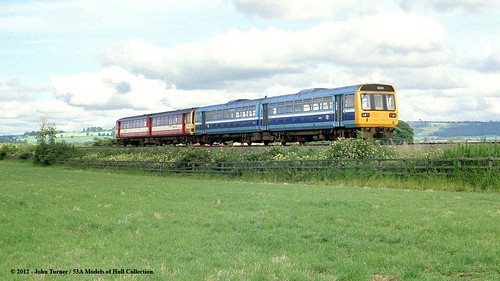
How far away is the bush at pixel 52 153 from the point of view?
6119cm

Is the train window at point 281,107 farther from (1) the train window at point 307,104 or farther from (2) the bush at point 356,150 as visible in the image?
(2) the bush at point 356,150

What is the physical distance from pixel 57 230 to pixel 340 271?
270 inches

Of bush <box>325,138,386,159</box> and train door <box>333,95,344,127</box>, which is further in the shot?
train door <box>333,95,344,127</box>

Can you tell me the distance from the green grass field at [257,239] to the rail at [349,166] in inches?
235

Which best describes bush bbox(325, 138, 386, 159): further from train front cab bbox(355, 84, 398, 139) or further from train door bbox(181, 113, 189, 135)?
train door bbox(181, 113, 189, 135)

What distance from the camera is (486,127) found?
477 feet

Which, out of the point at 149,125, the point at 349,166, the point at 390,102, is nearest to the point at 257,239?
the point at 349,166

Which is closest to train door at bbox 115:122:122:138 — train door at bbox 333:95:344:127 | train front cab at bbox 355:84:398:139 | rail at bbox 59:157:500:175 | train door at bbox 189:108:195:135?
train door at bbox 189:108:195:135

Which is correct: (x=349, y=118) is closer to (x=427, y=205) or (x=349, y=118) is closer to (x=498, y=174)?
(x=498, y=174)

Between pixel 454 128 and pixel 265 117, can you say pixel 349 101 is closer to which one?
pixel 265 117

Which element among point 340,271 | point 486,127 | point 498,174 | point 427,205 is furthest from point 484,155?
point 486,127

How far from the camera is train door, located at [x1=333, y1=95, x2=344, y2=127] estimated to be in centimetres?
3594

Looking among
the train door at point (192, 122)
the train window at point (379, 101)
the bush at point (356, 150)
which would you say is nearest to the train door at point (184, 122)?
the train door at point (192, 122)

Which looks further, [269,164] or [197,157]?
[197,157]
